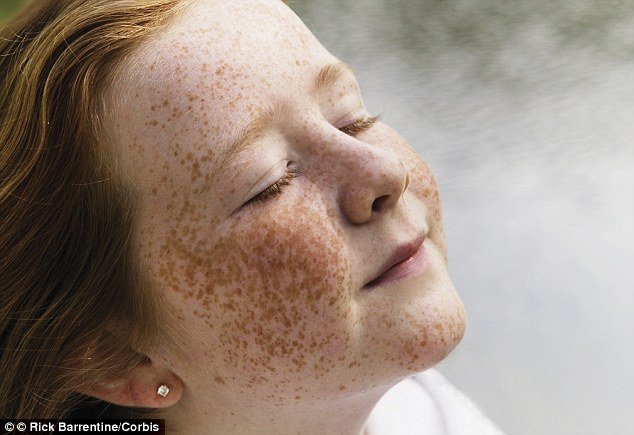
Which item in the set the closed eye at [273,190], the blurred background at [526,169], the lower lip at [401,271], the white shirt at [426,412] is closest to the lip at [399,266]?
the lower lip at [401,271]

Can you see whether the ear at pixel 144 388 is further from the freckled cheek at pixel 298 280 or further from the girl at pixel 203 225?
the freckled cheek at pixel 298 280

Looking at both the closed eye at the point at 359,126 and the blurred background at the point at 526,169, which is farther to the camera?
the blurred background at the point at 526,169

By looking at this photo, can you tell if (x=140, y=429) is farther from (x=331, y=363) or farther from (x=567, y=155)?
(x=567, y=155)

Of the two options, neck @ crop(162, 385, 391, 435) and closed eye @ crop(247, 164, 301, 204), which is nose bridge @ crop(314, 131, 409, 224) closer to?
closed eye @ crop(247, 164, 301, 204)

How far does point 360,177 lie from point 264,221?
0.13m

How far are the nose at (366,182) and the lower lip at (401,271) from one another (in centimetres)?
7

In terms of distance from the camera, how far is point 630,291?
6.69ft

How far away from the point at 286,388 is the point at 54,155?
426 millimetres

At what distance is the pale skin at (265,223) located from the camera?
3.07ft

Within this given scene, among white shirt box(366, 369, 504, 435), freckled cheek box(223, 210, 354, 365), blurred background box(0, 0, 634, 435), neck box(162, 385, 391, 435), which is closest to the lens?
freckled cheek box(223, 210, 354, 365)

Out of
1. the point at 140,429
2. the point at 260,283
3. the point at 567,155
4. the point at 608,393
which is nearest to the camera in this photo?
the point at 260,283

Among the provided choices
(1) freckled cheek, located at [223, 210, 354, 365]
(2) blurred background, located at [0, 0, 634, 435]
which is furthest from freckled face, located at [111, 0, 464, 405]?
Result: (2) blurred background, located at [0, 0, 634, 435]

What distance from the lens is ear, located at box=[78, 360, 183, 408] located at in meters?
1.06

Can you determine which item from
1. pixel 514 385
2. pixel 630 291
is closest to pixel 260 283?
pixel 514 385
